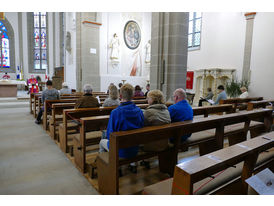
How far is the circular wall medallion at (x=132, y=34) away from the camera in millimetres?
11625

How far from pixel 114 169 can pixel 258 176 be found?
1.23 meters

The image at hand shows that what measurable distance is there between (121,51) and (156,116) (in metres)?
9.80

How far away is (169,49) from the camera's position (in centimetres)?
630

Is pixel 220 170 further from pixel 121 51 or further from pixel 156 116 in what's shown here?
pixel 121 51

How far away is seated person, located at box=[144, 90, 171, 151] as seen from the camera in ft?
7.80

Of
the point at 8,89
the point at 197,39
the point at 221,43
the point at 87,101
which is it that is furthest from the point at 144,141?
the point at 8,89

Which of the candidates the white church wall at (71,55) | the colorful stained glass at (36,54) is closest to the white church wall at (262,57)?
the white church wall at (71,55)

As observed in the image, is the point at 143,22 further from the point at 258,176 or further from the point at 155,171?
the point at 258,176

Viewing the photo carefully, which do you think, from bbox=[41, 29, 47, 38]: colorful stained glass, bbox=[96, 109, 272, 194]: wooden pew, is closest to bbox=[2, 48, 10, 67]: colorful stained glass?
bbox=[41, 29, 47, 38]: colorful stained glass

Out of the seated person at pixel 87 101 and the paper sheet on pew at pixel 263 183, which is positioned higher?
the seated person at pixel 87 101

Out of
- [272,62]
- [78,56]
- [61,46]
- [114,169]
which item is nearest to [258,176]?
[114,169]

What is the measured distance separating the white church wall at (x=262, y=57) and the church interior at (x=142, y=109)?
42 mm

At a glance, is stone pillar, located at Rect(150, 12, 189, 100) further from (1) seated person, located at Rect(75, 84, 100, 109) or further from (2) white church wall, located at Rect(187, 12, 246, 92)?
(2) white church wall, located at Rect(187, 12, 246, 92)

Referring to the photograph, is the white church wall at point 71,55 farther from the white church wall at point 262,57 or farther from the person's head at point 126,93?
the person's head at point 126,93
